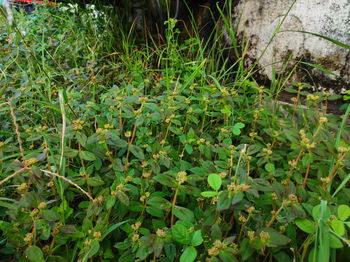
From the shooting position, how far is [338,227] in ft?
2.34

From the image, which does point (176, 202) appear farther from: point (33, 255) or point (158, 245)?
point (33, 255)

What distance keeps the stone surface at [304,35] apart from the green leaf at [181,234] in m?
1.37

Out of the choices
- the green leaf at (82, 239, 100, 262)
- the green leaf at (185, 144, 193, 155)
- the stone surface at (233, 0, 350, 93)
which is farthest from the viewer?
the stone surface at (233, 0, 350, 93)

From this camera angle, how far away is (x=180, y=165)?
1211mm

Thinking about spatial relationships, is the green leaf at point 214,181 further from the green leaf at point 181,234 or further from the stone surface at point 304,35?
the stone surface at point 304,35

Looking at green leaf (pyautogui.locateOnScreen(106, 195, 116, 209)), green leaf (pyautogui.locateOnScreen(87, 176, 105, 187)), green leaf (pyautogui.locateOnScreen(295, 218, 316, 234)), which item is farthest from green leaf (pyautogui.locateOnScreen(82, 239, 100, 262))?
green leaf (pyautogui.locateOnScreen(295, 218, 316, 234))

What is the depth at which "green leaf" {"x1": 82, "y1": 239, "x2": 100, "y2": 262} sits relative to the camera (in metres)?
0.80

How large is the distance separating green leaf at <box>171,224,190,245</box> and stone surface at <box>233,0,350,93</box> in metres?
1.37

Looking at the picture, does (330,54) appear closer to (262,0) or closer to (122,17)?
(262,0)

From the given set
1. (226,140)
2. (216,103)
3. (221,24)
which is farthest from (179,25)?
(226,140)

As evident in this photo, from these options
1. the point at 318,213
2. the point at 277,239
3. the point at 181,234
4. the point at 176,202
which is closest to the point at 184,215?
the point at 181,234

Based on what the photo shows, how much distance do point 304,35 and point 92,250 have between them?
1932mm

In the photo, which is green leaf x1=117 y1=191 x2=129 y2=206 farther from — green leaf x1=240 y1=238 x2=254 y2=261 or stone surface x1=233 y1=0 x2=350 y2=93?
stone surface x1=233 y1=0 x2=350 y2=93

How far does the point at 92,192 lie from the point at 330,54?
1.80m
